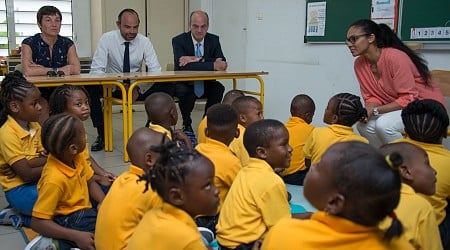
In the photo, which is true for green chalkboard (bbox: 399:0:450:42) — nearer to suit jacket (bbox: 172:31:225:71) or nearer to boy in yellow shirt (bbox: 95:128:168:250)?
suit jacket (bbox: 172:31:225:71)

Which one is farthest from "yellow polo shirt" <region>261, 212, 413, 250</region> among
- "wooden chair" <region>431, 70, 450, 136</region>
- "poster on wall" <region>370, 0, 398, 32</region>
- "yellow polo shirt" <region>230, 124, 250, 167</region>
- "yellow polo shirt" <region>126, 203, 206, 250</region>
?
"poster on wall" <region>370, 0, 398, 32</region>

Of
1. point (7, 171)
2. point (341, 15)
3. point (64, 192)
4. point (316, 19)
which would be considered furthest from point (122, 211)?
point (316, 19)

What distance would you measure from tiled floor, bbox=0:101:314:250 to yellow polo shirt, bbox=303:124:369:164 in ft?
0.96

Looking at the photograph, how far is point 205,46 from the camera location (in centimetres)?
495

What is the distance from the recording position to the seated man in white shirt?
173 inches

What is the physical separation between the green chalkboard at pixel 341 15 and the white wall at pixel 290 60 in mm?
80

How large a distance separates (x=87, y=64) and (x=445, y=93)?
5.01 m

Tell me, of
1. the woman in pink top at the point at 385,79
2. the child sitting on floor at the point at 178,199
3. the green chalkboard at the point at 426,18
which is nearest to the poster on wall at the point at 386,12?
the green chalkboard at the point at 426,18

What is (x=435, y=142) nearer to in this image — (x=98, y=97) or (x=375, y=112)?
(x=375, y=112)

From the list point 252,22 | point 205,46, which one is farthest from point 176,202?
point 252,22

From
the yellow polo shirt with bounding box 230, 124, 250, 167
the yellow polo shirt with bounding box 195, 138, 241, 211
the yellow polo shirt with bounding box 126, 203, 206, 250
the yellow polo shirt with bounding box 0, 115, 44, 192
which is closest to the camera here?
the yellow polo shirt with bounding box 126, 203, 206, 250

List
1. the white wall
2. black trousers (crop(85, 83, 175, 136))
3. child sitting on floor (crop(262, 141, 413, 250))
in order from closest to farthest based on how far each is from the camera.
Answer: child sitting on floor (crop(262, 141, 413, 250))
black trousers (crop(85, 83, 175, 136))
the white wall

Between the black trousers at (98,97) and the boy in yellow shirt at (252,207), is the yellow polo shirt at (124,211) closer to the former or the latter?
the boy in yellow shirt at (252,207)

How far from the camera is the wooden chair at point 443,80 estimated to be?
3.54m
